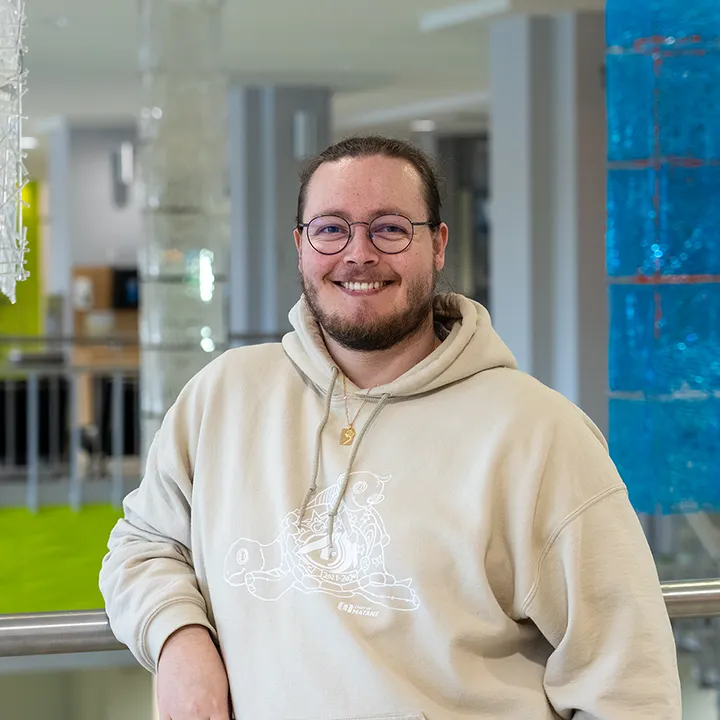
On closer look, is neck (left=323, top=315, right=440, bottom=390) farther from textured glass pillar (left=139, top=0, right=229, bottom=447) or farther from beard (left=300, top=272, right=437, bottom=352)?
textured glass pillar (left=139, top=0, right=229, bottom=447)

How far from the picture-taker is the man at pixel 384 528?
134 centimetres

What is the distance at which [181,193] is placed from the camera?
17.6 ft

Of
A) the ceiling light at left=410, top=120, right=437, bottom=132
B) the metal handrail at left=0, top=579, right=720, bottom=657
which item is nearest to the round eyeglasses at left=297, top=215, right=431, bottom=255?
the metal handrail at left=0, top=579, right=720, bottom=657

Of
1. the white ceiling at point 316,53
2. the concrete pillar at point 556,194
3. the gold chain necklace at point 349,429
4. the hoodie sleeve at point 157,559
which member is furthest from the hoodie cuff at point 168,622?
the white ceiling at point 316,53

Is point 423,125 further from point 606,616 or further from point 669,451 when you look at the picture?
point 606,616

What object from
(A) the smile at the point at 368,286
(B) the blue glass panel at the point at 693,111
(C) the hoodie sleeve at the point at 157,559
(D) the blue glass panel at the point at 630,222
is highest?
(B) the blue glass panel at the point at 693,111

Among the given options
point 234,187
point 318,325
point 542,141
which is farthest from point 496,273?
point 318,325

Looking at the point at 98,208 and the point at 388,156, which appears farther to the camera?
the point at 98,208

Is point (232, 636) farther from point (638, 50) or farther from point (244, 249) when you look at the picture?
point (244, 249)

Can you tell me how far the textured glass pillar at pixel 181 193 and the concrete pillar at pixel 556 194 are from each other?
179cm

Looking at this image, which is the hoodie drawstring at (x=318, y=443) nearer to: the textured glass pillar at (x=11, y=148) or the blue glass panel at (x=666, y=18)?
the textured glass pillar at (x=11, y=148)

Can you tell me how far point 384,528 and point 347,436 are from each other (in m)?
0.13

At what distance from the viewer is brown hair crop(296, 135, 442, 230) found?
147 cm

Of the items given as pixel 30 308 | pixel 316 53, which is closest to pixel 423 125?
pixel 316 53
